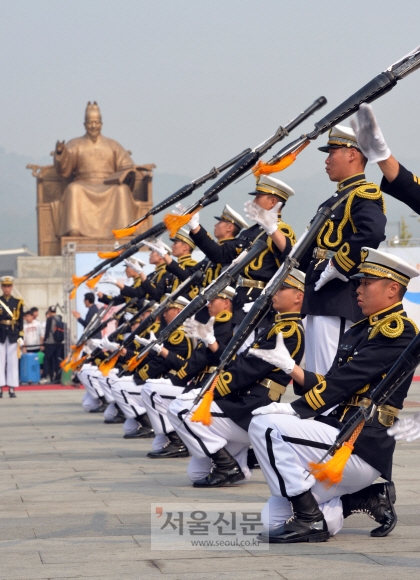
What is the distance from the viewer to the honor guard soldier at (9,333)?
1773 centimetres

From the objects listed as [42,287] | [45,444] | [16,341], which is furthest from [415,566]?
[42,287]

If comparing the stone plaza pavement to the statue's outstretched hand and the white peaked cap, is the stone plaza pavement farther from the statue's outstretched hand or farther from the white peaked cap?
the statue's outstretched hand

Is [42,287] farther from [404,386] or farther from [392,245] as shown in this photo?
[404,386]

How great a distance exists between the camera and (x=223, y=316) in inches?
328

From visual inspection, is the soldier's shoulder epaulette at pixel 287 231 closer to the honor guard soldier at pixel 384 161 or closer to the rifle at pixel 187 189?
the rifle at pixel 187 189

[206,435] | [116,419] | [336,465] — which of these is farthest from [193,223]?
[116,419]

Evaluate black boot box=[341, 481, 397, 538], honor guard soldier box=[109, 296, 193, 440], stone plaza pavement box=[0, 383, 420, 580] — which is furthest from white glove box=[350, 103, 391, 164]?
honor guard soldier box=[109, 296, 193, 440]

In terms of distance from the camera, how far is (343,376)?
202 inches

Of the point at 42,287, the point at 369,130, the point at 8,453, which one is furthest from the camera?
the point at 42,287

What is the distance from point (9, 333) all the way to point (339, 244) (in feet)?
40.5

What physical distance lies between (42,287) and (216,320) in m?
19.9

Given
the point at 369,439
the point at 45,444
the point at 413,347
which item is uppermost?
the point at 413,347

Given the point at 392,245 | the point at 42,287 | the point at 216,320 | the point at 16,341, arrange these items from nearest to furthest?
the point at 216,320, the point at 16,341, the point at 392,245, the point at 42,287

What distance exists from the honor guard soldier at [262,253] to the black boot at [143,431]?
2.85m
